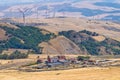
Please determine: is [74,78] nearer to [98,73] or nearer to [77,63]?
[98,73]

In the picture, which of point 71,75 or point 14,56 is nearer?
point 71,75

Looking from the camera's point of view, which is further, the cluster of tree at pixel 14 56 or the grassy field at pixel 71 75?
the cluster of tree at pixel 14 56

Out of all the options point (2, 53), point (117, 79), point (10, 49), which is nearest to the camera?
point (117, 79)

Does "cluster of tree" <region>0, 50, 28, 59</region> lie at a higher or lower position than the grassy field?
lower

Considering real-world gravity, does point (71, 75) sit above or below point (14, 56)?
above

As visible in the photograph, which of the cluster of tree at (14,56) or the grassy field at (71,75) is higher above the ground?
the grassy field at (71,75)

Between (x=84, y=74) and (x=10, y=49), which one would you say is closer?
(x=84, y=74)

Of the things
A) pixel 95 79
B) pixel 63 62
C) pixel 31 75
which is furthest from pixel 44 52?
pixel 95 79

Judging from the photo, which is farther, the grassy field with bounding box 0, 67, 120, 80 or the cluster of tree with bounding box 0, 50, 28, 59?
the cluster of tree with bounding box 0, 50, 28, 59
